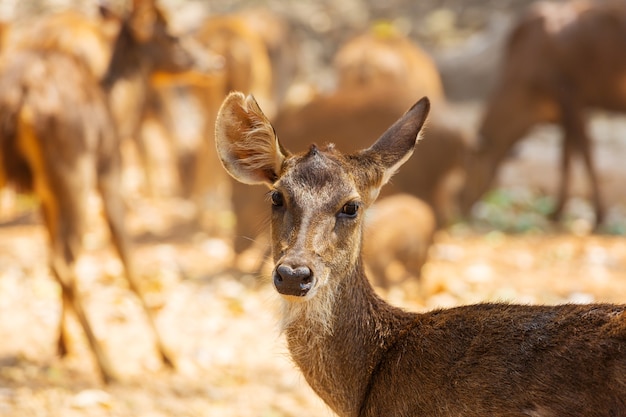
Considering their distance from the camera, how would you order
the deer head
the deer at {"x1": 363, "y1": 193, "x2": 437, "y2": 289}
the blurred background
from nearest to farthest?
the deer head, the blurred background, the deer at {"x1": 363, "y1": 193, "x2": 437, "y2": 289}

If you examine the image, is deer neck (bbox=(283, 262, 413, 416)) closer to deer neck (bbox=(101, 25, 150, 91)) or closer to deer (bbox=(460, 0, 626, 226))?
deer neck (bbox=(101, 25, 150, 91))

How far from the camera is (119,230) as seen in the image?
6582mm

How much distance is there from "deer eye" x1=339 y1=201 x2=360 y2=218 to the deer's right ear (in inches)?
16.0

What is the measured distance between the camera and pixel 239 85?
11.0 m

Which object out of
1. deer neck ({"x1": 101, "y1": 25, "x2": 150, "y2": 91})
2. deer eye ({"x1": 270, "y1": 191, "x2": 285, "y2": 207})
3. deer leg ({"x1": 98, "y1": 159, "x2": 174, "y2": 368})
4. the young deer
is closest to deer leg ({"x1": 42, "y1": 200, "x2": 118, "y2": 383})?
deer leg ({"x1": 98, "y1": 159, "x2": 174, "y2": 368})

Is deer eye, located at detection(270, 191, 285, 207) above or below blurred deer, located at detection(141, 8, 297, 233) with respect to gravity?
below

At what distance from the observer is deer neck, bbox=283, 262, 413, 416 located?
3756mm

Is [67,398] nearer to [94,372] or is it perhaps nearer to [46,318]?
[94,372]

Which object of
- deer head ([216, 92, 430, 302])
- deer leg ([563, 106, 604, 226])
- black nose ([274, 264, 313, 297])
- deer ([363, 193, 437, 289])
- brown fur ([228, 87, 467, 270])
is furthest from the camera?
deer leg ([563, 106, 604, 226])

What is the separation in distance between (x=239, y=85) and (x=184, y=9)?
7.33 m

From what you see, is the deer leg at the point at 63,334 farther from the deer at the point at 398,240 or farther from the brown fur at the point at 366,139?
the brown fur at the point at 366,139

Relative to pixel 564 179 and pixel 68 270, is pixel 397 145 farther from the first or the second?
pixel 564 179

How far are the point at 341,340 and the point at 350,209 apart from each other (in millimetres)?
555

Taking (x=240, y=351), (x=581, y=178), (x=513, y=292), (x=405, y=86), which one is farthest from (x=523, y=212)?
(x=240, y=351)
